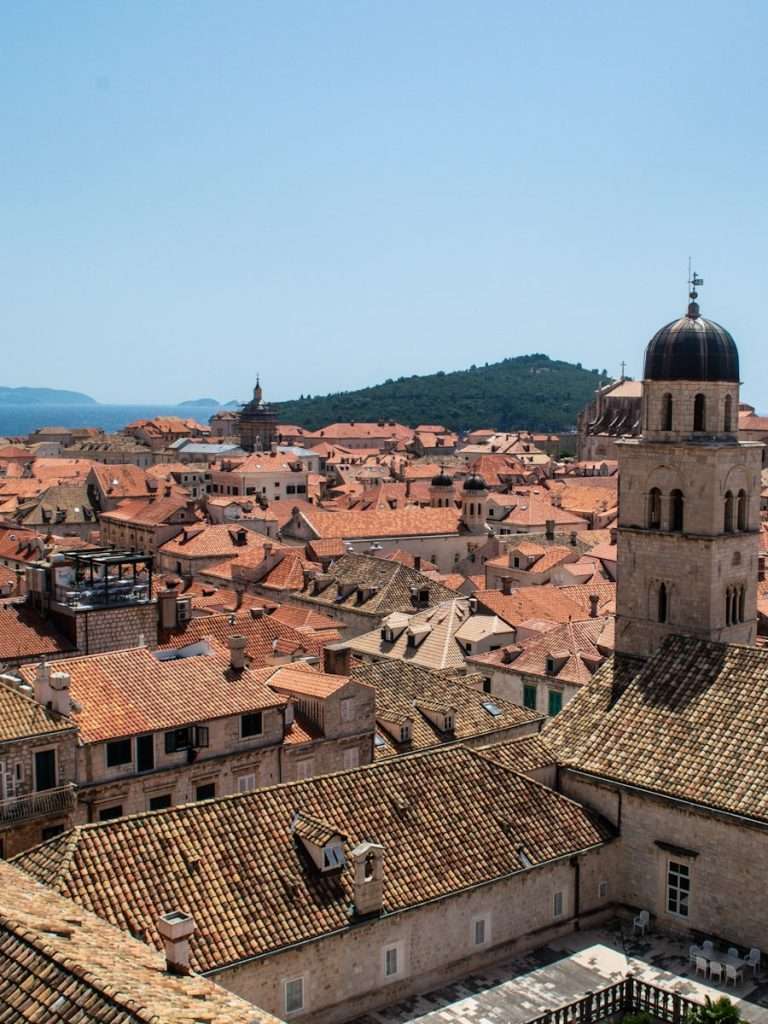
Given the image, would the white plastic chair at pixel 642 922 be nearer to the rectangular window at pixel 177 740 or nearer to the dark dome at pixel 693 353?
the rectangular window at pixel 177 740

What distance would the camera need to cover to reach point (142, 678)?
33.6 meters

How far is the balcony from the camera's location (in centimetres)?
2883

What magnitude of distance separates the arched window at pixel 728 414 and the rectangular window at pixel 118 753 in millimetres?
18239

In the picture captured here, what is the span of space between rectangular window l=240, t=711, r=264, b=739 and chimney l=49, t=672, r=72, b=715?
5.04 metres

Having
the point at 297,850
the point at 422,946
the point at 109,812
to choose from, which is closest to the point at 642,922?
the point at 422,946

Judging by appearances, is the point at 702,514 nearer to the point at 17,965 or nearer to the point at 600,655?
the point at 600,655

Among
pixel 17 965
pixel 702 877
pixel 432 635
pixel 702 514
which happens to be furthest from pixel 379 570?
pixel 17 965

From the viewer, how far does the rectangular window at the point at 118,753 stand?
102 feet

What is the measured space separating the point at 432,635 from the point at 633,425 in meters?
124

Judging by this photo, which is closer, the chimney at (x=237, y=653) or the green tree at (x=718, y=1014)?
the green tree at (x=718, y=1014)

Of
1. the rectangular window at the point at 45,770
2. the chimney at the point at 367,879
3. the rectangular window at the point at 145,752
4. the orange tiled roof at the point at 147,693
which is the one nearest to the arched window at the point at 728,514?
the orange tiled roof at the point at 147,693

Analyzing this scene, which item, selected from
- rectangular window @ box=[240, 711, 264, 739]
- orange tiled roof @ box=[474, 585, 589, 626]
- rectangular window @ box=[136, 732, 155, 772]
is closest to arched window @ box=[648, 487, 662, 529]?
rectangular window @ box=[240, 711, 264, 739]

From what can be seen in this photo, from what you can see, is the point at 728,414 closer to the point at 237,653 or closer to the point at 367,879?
the point at 237,653

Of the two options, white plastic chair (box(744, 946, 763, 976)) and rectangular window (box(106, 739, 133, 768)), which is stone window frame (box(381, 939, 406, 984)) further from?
rectangular window (box(106, 739, 133, 768))
